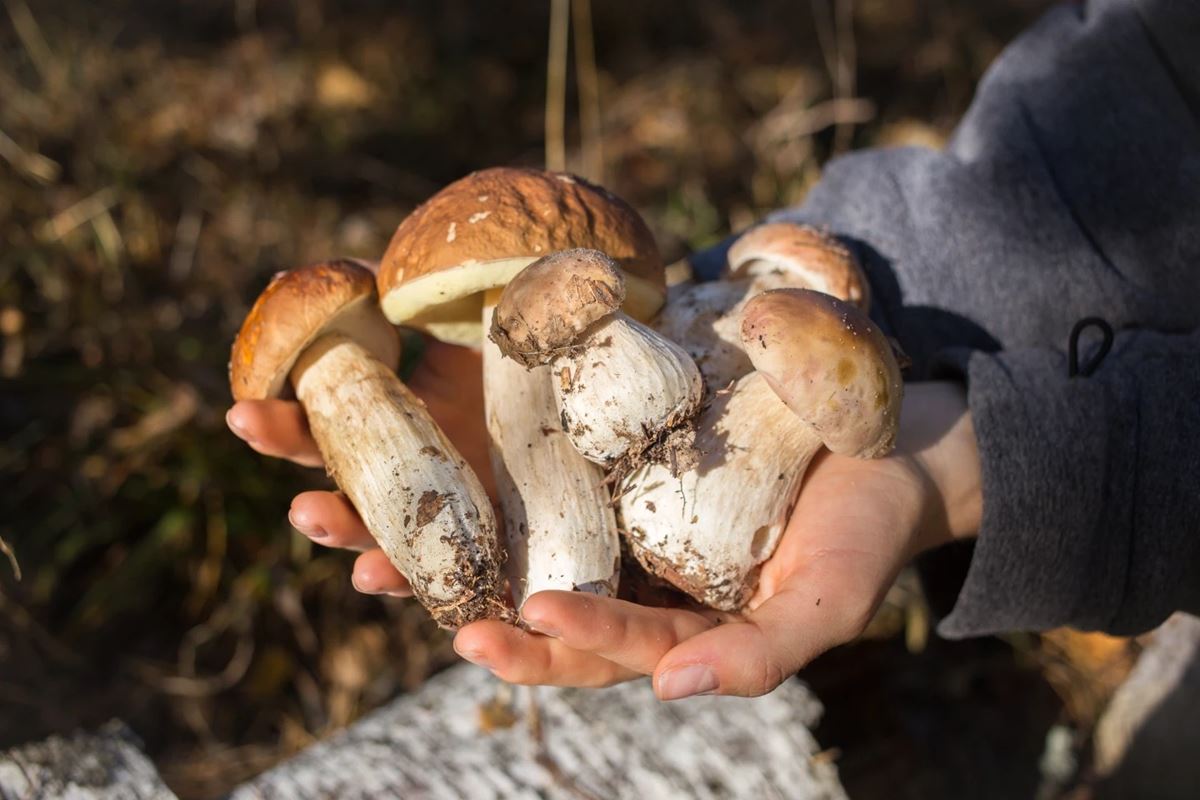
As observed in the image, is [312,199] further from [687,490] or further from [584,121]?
[687,490]

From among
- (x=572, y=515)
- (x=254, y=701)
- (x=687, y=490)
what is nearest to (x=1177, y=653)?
(x=687, y=490)

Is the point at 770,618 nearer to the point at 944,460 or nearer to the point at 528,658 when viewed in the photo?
the point at 528,658

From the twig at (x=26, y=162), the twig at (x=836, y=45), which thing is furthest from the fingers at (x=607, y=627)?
the twig at (x=836, y=45)

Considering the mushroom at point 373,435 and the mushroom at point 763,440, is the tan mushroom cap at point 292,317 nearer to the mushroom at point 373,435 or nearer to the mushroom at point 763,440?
the mushroom at point 373,435

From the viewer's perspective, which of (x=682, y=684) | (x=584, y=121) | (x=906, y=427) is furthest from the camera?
(x=584, y=121)

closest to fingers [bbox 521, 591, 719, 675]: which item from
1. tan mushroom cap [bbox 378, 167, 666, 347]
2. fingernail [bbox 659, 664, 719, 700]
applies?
fingernail [bbox 659, 664, 719, 700]

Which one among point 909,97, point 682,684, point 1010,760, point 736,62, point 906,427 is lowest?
point 1010,760
